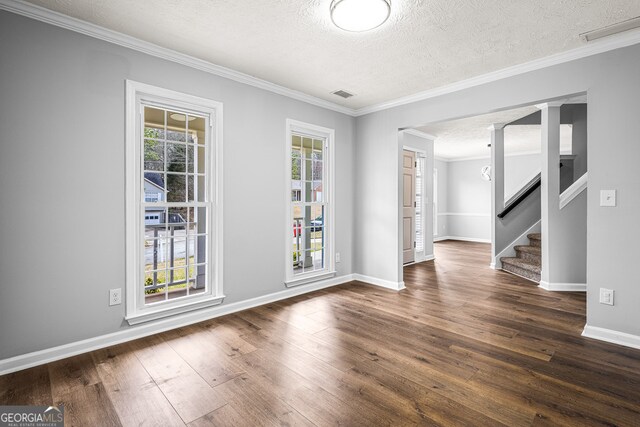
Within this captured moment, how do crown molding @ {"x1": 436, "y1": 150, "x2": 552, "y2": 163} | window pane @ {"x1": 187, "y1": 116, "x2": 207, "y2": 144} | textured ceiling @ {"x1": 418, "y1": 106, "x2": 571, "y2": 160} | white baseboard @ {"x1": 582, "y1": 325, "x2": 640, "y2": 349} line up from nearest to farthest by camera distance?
1. white baseboard @ {"x1": 582, "y1": 325, "x2": 640, "y2": 349}
2. window pane @ {"x1": 187, "y1": 116, "x2": 207, "y2": 144}
3. textured ceiling @ {"x1": 418, "y1": 106, "x2": 571, "y2": 160}
4. crown molding @ {"x1": 436, "y1": 150, "x2": 552, "y2": 163}

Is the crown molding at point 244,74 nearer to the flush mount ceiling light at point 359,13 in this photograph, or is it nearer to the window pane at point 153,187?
the window pane at point 153,187

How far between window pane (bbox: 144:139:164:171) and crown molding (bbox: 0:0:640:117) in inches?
31.5

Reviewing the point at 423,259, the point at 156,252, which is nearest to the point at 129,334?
the point at 156,252

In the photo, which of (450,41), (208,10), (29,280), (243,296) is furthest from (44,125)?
(450,41)

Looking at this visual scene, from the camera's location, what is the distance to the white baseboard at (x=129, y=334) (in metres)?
2.19

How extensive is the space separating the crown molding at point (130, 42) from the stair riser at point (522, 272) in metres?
4.45

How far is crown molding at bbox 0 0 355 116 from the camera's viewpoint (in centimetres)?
219

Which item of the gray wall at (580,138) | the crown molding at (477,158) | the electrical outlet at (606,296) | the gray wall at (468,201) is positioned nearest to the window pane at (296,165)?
the electrical outlet at (606,296)

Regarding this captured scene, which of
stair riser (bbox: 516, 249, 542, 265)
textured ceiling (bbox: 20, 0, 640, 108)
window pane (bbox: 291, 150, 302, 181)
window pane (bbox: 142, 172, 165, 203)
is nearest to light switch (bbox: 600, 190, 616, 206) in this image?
textured ceiling (bbox: 20, 0, 640, 108)

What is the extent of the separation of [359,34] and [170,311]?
302cm

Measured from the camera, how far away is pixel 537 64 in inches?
117

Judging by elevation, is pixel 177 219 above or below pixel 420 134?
below

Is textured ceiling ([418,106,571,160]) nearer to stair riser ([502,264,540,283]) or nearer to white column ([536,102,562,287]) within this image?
white column ([536,102,562,287])

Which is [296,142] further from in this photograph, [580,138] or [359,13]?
[580,138]
